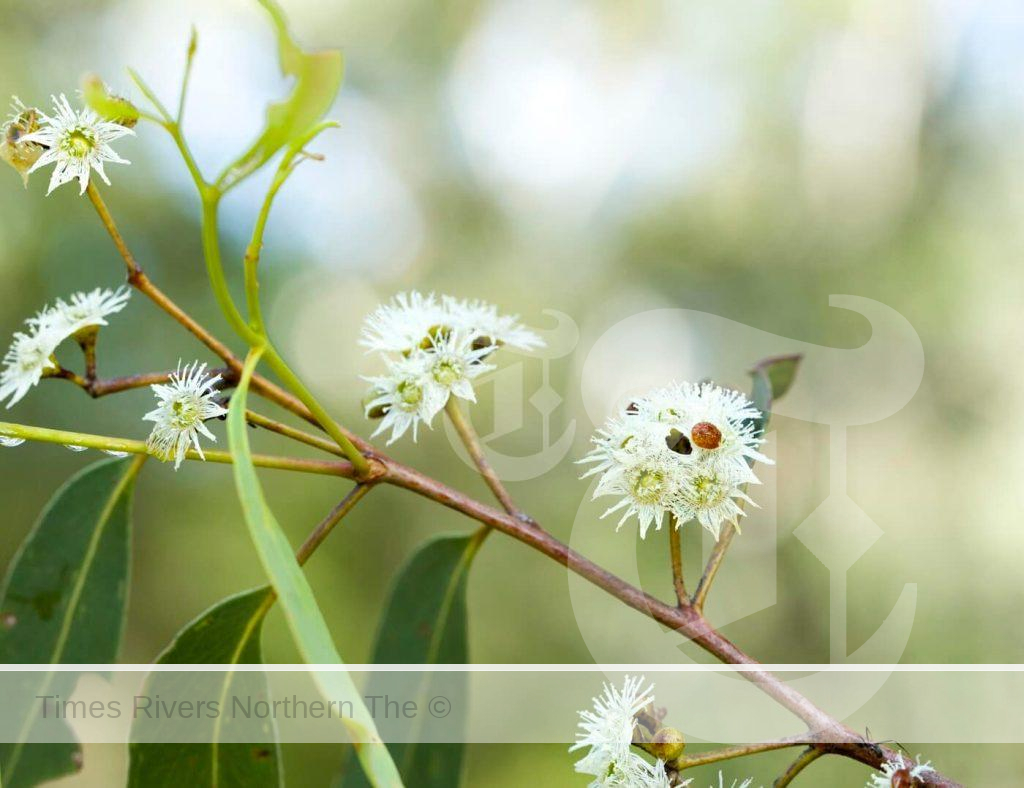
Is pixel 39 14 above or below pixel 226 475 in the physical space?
above

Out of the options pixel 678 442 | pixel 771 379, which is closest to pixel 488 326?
pixel 678 442

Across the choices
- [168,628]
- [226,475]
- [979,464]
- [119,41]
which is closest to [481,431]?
[226,475]

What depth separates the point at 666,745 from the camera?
625mm

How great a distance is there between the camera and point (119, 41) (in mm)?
7199

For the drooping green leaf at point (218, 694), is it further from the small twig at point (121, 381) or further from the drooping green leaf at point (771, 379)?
the drooping green leaf at point (771, 379)

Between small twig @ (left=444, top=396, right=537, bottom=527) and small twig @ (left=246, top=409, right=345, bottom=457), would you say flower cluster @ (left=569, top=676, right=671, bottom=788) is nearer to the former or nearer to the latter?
small twig @ (left=444, top=396, right=537, bottom=527)

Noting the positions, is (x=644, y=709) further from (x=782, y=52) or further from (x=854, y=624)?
Result: (x=782, y=52)

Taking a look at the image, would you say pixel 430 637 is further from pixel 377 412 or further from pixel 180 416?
pixel 180 416

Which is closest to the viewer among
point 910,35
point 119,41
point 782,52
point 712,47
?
point 119,41

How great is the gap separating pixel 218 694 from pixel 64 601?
234 millimetres

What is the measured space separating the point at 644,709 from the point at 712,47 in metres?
9.02

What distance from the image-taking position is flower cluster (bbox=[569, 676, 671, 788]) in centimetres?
64

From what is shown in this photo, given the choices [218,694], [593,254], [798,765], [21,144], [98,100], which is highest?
[593,254]

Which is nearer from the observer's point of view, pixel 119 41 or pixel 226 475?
pixel 226 475
